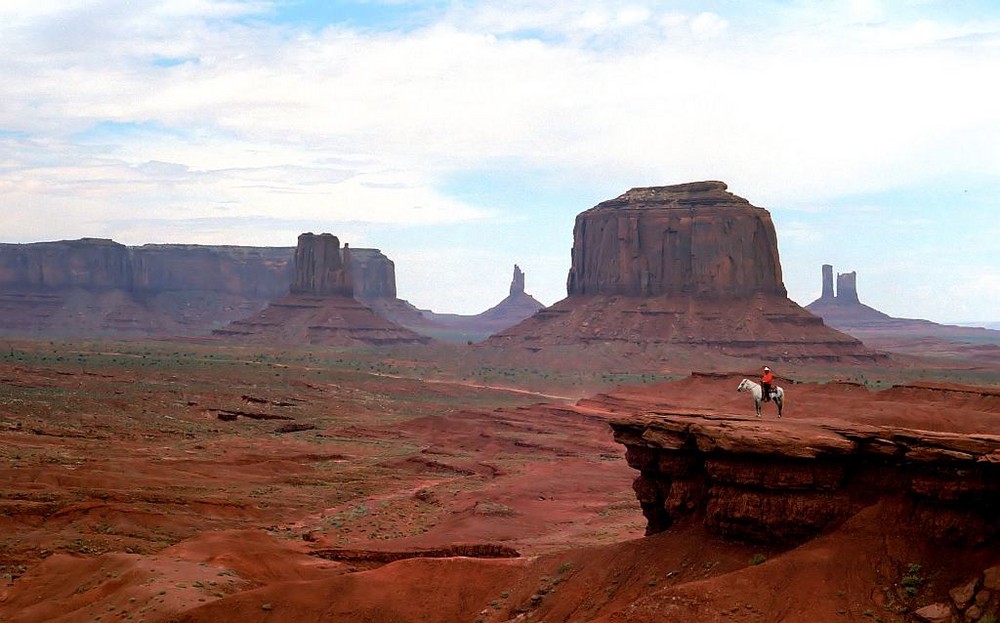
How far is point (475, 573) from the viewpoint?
2366cm

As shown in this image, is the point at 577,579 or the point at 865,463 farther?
the point at 577,579

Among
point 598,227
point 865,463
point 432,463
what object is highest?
point 598,227

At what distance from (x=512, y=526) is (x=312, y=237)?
135 metres

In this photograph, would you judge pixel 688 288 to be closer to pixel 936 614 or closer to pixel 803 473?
pixel 803 473

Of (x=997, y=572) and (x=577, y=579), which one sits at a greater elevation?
(x=997, y=572)

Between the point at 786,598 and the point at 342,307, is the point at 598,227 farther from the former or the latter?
the point at 786,598

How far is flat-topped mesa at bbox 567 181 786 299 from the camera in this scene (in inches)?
4934

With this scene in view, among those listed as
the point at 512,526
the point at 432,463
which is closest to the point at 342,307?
the point at 432,463

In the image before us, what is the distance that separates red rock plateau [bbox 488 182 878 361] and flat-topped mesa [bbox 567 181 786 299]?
4.5 inches

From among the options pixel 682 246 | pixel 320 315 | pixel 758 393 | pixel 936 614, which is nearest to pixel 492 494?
pixel 758 393

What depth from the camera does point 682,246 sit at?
12769cm

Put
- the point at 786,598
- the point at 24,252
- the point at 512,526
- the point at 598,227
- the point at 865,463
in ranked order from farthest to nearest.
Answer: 1. the point at 24,252
2. the point at 598,227
3. the point at 512,526
4. the point at 865,463
5. the point at 786,598

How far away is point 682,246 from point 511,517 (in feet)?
309

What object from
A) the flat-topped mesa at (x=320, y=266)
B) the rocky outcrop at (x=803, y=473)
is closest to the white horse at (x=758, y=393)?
the rocky outcrop at (x=803, y=473)
